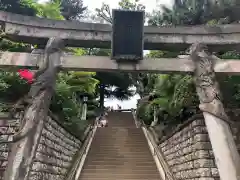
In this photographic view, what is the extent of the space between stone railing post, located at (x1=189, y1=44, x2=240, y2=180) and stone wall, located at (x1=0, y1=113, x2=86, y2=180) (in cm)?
393

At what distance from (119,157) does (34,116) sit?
5.41 metres

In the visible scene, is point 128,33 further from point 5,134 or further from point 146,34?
point 5,134

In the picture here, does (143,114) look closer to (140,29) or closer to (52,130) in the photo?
(52,130)

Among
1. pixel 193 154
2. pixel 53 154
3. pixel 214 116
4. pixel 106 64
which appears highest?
pixel 106 64

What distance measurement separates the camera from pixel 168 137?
9.79 metres

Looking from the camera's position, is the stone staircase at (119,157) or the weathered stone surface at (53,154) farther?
the stone staircase at (119,157)

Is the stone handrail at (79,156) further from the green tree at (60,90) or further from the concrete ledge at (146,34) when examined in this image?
the concrete ledge at (146,34)

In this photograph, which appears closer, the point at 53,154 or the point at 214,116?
the point at 214,116

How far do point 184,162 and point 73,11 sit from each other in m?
21.6

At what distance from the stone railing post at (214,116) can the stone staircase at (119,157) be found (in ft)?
12.9

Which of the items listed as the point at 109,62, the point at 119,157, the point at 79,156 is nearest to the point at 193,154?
the point at 109,62

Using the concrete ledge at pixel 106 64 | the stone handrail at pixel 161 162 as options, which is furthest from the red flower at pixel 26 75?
the stone handrail at pixel 161 162

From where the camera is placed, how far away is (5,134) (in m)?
6.36

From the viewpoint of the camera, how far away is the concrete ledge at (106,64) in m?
6.30
